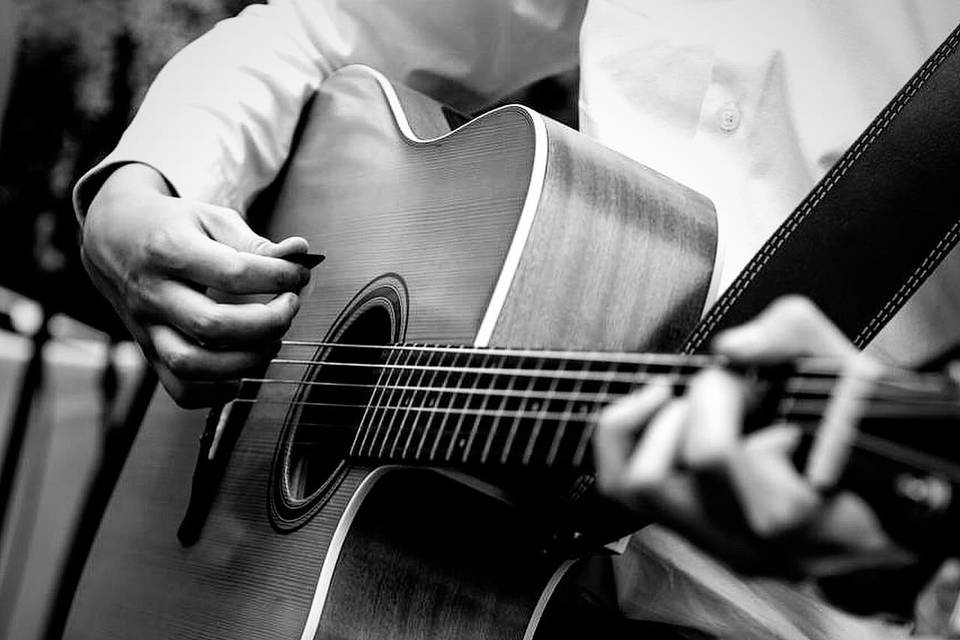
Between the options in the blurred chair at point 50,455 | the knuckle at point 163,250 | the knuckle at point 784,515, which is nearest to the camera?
the knuckle at point 784,515

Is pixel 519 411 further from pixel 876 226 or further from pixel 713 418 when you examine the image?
pixel 876 226

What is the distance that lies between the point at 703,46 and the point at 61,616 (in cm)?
120

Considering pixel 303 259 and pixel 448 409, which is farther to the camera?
pixel 303 259

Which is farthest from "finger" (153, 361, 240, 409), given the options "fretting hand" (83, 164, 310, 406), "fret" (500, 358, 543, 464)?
"fret" (500, 358, 543, 464)

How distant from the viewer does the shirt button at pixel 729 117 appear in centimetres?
106

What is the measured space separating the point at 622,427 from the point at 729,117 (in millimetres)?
625

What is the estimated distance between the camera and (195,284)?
1103 mm

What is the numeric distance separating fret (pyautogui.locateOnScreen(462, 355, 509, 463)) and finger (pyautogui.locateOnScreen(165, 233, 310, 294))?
15.1 inches

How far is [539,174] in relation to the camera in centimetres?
91

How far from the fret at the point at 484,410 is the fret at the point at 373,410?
6.3 inches

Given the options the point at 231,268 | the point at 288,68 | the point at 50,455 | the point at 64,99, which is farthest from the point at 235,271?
the point at 50,455

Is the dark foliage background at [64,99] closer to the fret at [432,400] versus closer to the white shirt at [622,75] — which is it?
the white shirt at [622,75]

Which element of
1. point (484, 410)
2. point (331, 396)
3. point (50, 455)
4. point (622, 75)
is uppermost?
Answer: point (622, 75)

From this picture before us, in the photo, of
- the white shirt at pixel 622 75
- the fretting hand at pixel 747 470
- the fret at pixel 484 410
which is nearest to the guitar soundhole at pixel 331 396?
→ the fret at pixel 484 410
